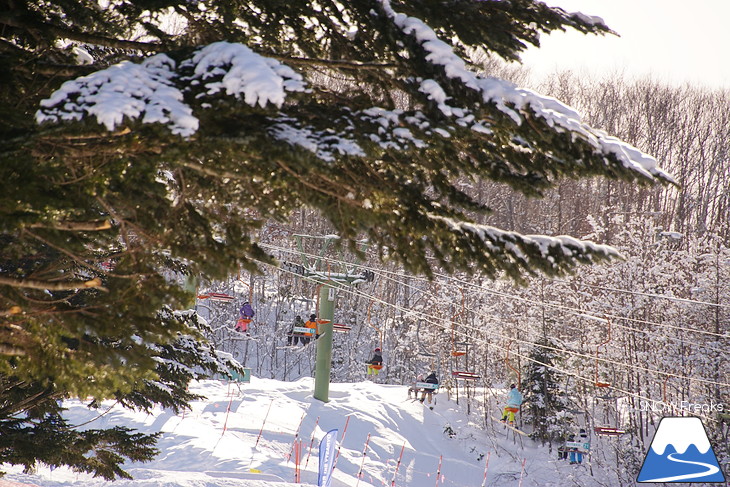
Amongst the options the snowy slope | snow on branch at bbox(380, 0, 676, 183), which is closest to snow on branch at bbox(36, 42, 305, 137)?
snow on branch at bbox(380, 0, 676, 183)

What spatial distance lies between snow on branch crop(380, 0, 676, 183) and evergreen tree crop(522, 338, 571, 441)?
1842 cm

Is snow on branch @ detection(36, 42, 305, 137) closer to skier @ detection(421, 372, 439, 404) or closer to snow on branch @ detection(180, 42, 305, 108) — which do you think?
snow on branch @ detection(180, 42, 305, 108)

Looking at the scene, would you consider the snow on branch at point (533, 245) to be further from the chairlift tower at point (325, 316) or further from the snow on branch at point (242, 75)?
the chairlift tower at point (325, 316)

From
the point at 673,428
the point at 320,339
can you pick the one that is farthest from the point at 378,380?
the point at 673,428

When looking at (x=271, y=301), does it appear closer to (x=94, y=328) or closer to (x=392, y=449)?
(x=392, y=449)

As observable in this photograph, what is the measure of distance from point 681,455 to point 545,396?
4513mm

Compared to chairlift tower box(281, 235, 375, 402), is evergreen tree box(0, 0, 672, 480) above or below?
above

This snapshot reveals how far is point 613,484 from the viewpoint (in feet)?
63.1

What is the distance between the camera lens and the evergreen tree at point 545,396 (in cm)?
2130

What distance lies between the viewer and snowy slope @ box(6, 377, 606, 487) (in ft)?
41.4

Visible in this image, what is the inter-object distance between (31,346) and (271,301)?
28.9 m

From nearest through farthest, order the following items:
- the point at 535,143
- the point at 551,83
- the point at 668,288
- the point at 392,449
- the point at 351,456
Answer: the point at 535,143
the point at 351,456
the point at 392,449
the point at 668,288
the point at 551,83

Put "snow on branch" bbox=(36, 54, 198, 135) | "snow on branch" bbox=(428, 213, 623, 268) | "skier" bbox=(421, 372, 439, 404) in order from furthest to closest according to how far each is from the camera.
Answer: "skier" bbox=(421, 372, 439, 404) < "snow on branch" bbox=(428, 213, 623, 268) < "snow on branch" bbox=(36, 54, 198, 135)

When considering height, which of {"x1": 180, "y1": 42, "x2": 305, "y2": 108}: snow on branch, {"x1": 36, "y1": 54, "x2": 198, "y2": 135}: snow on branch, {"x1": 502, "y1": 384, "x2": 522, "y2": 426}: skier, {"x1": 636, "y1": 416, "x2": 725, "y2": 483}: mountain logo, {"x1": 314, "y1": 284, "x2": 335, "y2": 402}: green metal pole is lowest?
{"x1": 636, "y1": 416, "x2": 725, "y2": 483}: mountain logo
